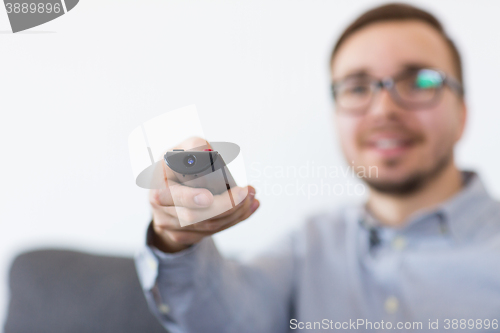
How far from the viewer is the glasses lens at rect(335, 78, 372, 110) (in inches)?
22.7

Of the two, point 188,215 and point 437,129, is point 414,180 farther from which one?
point 188,215

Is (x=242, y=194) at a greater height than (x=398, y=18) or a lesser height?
lesser

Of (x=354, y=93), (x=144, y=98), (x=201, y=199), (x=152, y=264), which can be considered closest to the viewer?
(x=201, y=199)

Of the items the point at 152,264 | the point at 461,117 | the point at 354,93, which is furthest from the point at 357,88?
the point at 152,264

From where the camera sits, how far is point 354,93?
23.2 inches

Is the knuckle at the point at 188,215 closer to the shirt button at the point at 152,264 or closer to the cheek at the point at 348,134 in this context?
the shirt button at the point at 152,264

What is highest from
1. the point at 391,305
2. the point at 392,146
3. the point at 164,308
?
the point at 392,146

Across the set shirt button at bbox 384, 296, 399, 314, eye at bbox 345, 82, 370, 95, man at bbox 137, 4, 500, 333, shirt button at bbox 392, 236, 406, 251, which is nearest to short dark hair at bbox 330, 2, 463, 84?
man at bbox 137, 4, 500, 333

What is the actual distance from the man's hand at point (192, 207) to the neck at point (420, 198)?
42cm

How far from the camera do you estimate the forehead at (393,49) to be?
0.57 meters

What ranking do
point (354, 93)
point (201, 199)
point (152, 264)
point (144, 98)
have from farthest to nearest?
point (354, 93) < point (144, 98) < point (152, 264) < point (201, 199)

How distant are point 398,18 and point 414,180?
314 millimetres

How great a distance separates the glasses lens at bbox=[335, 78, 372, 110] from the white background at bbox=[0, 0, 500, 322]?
2.7 inches

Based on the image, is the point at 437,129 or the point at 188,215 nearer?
the point at 188,215
